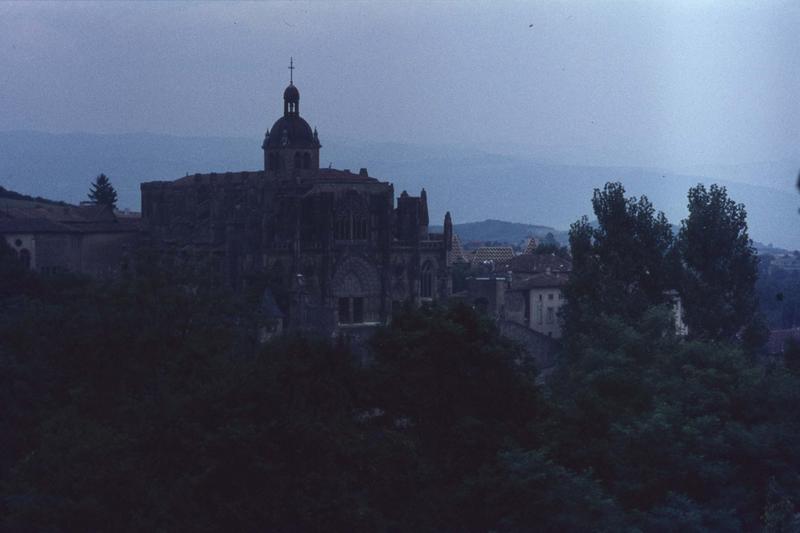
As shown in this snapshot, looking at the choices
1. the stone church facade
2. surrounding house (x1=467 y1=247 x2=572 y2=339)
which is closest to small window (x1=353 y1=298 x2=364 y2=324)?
the stone church facade

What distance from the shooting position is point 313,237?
7331 centimetres

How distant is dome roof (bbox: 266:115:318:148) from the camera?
263ft

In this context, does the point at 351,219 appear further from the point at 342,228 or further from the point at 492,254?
the point at 492,254

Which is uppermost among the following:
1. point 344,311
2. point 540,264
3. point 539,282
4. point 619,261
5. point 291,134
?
point 291,134

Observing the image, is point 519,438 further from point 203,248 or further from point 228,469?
point 203,248

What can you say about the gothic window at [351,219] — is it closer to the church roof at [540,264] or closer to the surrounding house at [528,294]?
the surrounding house at [528,294]

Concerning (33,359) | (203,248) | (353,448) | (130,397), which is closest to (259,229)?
(203,248)

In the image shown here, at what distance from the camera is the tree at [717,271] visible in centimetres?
4641

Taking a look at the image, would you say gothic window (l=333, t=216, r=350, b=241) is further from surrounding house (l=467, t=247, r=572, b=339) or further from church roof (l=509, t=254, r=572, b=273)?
church roof (l=509, t=254, r=572, b=273)

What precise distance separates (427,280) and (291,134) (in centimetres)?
1076

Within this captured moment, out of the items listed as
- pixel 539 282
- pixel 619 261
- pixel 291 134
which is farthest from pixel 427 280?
pixel 619 261

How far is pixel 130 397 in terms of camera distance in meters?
32.5

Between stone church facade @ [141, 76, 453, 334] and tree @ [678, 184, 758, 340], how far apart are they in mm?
24127

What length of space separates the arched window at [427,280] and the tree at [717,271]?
29461 mm
